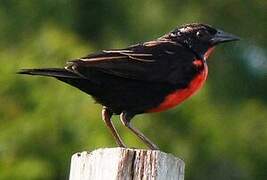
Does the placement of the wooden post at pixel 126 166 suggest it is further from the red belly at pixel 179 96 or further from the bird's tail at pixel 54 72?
the red belly at pixel 179 96

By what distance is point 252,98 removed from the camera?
1750 cm

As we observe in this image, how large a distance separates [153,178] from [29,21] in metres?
11.5

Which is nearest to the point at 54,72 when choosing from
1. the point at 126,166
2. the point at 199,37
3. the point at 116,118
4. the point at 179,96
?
the point at 179,96

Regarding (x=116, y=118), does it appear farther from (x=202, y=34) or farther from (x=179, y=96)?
(x=179, y=96)

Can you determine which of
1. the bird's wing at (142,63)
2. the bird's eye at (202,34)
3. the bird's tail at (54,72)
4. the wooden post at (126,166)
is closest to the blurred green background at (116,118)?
the bird's eye at (202,34)

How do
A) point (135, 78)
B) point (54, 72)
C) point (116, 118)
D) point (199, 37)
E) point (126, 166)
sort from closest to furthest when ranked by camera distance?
point (126, 166) → point (54, 72) → point (135, 78) → point (199, 37) → point (116, 118)

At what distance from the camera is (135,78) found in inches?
269

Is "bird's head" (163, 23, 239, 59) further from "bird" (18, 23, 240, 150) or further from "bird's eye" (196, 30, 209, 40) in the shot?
"bird" (18, 23, 240, 150)

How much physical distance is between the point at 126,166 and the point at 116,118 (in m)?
3.84

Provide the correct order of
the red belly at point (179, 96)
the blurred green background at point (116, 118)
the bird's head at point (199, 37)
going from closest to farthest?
the red belly at point (179, 96)
the bird's head at point (199, 37)
the blurred green background at point (116, 118)

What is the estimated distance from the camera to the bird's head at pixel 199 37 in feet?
24.6

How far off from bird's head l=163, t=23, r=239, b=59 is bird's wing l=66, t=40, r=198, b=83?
27 cm

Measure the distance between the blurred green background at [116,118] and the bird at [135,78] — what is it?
240 centimetres

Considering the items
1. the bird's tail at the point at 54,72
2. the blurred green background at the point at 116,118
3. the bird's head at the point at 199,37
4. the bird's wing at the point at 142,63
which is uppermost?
the blurred green background at the point at 116,118
